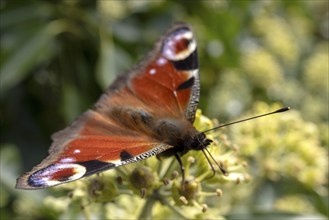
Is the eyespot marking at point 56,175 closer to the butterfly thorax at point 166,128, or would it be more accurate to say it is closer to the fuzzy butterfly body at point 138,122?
the fuzzy butterfly body at point 138,122

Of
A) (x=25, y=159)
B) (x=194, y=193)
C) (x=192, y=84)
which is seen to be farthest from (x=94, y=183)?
Answer: (x=25, y=159)

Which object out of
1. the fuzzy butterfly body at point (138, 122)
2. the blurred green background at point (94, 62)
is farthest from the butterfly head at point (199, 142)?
the blurred green background at point (94, 62)

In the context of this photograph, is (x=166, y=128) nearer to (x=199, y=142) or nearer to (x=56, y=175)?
(x=199, y=142)

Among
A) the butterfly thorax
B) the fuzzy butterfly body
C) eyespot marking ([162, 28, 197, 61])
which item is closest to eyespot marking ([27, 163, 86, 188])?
the fuzzy butterfly body

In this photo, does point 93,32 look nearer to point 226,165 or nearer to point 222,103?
point 222,103

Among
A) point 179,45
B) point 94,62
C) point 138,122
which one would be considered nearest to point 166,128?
point 138,122

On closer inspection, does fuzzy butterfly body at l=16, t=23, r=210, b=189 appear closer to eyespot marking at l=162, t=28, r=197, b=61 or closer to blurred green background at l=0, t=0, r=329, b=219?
eyespot marking at l=162, t=28, r=197, b=61
